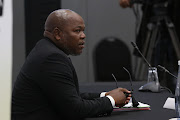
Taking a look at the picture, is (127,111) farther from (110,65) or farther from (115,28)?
(115,28)

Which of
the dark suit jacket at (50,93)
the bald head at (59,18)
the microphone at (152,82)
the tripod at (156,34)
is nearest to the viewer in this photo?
the dark suit jacket at (50,93)

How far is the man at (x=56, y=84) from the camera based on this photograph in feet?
3.49

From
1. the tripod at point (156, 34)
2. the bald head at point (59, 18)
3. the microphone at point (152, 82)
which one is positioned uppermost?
the bald head at point (59, 18)

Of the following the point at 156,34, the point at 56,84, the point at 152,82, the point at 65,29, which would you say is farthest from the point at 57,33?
the point at 156,34

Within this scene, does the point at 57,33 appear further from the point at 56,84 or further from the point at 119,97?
the point at 119,97

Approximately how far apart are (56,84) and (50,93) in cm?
5

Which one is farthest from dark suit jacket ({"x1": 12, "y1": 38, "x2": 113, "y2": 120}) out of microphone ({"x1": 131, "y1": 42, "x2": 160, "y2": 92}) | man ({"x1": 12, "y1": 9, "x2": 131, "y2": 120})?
microphone ({"x1": 131, "y1": 42, "x2": 160, "y2": 92})

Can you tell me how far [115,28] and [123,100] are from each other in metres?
2.38

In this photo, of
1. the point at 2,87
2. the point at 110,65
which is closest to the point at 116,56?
the point at 110,65

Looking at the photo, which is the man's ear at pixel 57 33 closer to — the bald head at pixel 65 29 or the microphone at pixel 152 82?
the bald head at pixel 65 29

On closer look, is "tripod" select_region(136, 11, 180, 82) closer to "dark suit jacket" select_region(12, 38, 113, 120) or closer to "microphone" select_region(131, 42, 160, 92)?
"microphone" select_region(131, 42, 160, 92)

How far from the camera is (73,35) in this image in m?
1.24

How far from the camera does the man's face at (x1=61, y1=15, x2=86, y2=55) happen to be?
1229 millimetres

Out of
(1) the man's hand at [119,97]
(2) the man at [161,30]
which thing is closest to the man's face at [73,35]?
(1) the man's hand at [119,97]
